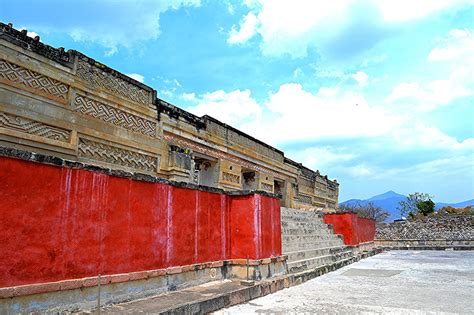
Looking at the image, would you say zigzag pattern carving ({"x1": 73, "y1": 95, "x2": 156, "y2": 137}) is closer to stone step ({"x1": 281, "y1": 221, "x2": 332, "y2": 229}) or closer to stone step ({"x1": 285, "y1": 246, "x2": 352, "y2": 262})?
stone step ({"x1": 281, "y1": 221, "x2": 332, "y2": 229})

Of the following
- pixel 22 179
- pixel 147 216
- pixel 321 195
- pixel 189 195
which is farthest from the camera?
pixel 321 195

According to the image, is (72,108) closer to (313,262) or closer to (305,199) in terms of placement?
(313,262)

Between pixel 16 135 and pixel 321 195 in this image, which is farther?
pixel 321 195

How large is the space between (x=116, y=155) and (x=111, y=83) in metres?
1.68

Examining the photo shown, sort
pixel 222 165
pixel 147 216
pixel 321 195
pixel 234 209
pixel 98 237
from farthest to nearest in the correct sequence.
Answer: pixel 321 195, pixel 222 165, pixel 234 209, pixel 147 216, pixel 98 237

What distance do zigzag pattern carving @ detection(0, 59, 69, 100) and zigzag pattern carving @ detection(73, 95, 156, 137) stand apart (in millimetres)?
387

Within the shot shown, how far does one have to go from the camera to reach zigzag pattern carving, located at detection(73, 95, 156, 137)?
7.32 metres

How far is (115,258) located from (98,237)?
0.39 m

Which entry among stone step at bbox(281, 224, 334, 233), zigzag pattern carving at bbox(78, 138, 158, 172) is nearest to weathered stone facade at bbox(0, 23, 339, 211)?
zigzag pattern carving at bbox(78, 138, 158, 172)

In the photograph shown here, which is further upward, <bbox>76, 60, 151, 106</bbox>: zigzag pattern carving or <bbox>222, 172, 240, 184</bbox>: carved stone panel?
<bbox>76, 60, 151, 106</bbox>: zigzag pattern carving

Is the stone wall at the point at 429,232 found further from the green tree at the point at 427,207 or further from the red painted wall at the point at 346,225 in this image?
the red painted wall at the point at 346,225

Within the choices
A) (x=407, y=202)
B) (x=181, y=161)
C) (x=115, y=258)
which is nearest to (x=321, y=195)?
(x=181, y=161)

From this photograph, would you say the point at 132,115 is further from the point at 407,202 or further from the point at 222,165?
the point at 407,202

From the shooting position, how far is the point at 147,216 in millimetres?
4848
